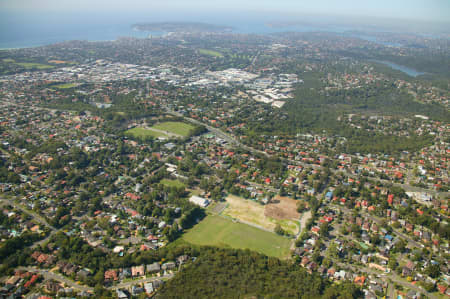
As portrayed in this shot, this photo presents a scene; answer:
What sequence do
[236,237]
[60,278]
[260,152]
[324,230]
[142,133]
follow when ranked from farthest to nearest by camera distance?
[142,133] < [260,152] < [236,237] < [324,230] < [60,278]

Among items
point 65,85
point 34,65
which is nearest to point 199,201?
point 65,85

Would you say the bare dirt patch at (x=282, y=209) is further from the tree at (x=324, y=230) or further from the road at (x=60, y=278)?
the road at (x=60, y=278)

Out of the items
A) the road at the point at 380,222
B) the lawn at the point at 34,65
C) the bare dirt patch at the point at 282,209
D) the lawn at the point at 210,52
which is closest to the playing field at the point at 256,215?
the bare dirt patch at the point at 282,209

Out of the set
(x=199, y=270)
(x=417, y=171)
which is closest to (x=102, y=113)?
(x=199, y=270)

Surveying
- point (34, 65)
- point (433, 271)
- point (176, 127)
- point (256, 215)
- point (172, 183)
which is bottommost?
point (256, 215)

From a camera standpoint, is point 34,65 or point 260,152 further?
point 34,65

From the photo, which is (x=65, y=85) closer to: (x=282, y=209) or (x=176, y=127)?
(x=176, y=127)
